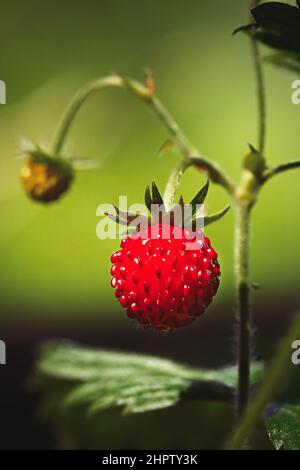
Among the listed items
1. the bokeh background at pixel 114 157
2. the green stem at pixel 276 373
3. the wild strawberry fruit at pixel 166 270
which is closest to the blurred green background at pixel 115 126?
the bokeh background at pixel 114 157

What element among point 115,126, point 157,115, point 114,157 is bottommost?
point 157,115

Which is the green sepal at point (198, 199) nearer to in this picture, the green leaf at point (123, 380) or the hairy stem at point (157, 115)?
the hairy stem at point (157, 115)

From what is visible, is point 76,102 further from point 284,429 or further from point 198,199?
point 284,429

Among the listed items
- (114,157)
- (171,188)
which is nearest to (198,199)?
(171,188)

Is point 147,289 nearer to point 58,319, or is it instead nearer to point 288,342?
point 288,342

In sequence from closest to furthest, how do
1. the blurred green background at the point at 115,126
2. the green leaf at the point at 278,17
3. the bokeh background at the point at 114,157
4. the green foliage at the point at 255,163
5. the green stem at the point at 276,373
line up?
the green stem at the point at 276,373 → the green leaf at the point at 278,17 → the green foliage at the point at 255,163 → the bokeh background at the point at 114,157 → the blurred green background at the point at 115,126

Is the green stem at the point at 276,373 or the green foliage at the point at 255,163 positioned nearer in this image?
the green stem at the point at 276,373

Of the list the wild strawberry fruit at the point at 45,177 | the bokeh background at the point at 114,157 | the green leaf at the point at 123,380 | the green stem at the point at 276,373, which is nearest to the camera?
the green stem at the point at 276,373

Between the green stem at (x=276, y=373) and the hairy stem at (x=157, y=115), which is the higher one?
the hairy stem at (x=157, y=115)
